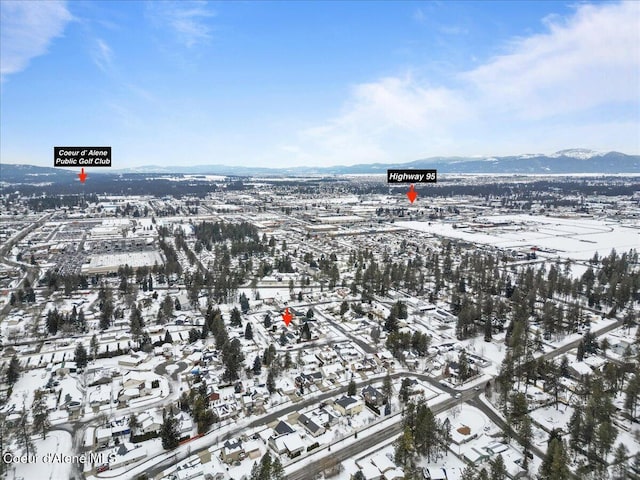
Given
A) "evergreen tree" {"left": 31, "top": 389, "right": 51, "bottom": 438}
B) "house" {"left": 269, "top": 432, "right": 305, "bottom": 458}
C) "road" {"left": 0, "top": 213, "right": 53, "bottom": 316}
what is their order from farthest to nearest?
"road" {"left": 0, "top": 213, "right": 53, "bottom": 316} → "evergreen tree" {"left": 31, "top": 389, "right": 51, "bottom": 438} → "house" {"left": 269, "top": 432, "right": 305, "bottom": 458}

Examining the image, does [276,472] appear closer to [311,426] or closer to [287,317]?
[311,426]

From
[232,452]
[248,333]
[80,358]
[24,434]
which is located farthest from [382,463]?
[80,358]

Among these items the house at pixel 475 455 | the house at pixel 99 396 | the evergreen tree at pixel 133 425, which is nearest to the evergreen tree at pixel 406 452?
the house at pixel 475 455

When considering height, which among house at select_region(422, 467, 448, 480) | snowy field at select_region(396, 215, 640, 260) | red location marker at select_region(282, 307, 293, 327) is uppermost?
snowy field at select_region(396, 215, 640, 260)

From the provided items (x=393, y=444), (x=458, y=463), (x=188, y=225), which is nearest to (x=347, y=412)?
(x=393, y=444)

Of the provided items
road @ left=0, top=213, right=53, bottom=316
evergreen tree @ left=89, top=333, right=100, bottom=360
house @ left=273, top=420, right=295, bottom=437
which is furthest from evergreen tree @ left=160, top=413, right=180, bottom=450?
road @ left=0, top=213, right=53, bottom=316

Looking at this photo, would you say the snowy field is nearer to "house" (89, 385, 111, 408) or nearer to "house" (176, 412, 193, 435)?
"house" (176, 412, 193, 435)
